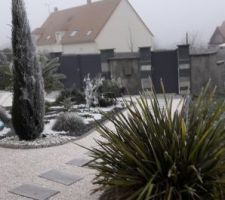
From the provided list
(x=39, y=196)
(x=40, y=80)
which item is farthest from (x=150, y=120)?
(x=40, y=80)

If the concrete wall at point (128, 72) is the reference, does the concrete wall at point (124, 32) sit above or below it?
above

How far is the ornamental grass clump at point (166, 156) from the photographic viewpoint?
3465 millimetres

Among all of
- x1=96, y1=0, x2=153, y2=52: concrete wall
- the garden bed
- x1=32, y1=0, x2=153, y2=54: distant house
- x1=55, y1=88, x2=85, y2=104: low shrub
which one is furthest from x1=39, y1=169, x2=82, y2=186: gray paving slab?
x1=96, y1=0, x2=153, y2=52: concrete wall

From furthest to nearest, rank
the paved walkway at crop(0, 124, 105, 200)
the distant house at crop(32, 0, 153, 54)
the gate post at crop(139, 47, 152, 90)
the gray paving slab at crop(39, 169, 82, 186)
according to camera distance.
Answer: the distant house at crop(32, 0, 153, 54) < the gate post at crop(139, 47, 152, 90) < the gray paving slab at crop(39, 169, 82, 186) < the paved walkway at crop(0, 124, 105, 200)

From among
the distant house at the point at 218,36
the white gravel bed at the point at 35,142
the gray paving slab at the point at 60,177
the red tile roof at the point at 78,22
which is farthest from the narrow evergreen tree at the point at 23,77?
the distant house at the point at 218,36

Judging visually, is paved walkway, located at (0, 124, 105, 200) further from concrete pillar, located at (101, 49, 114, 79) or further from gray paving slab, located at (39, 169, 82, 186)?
concrete pillar, located at (101, 49, 114, 79)

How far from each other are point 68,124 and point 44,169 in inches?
99.4

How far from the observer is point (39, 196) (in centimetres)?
450

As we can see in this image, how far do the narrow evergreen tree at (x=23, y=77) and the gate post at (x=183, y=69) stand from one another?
27.4ft

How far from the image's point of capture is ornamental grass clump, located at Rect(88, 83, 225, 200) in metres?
3.46

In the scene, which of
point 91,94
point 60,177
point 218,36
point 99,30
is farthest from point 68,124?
point 218,36

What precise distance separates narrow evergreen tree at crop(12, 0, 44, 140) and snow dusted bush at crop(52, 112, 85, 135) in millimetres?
992

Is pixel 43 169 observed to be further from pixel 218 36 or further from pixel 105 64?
pixel 218 36

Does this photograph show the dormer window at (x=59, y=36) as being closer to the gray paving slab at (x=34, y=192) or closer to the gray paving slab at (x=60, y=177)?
the gray paving slab at (x=60, y=177)
